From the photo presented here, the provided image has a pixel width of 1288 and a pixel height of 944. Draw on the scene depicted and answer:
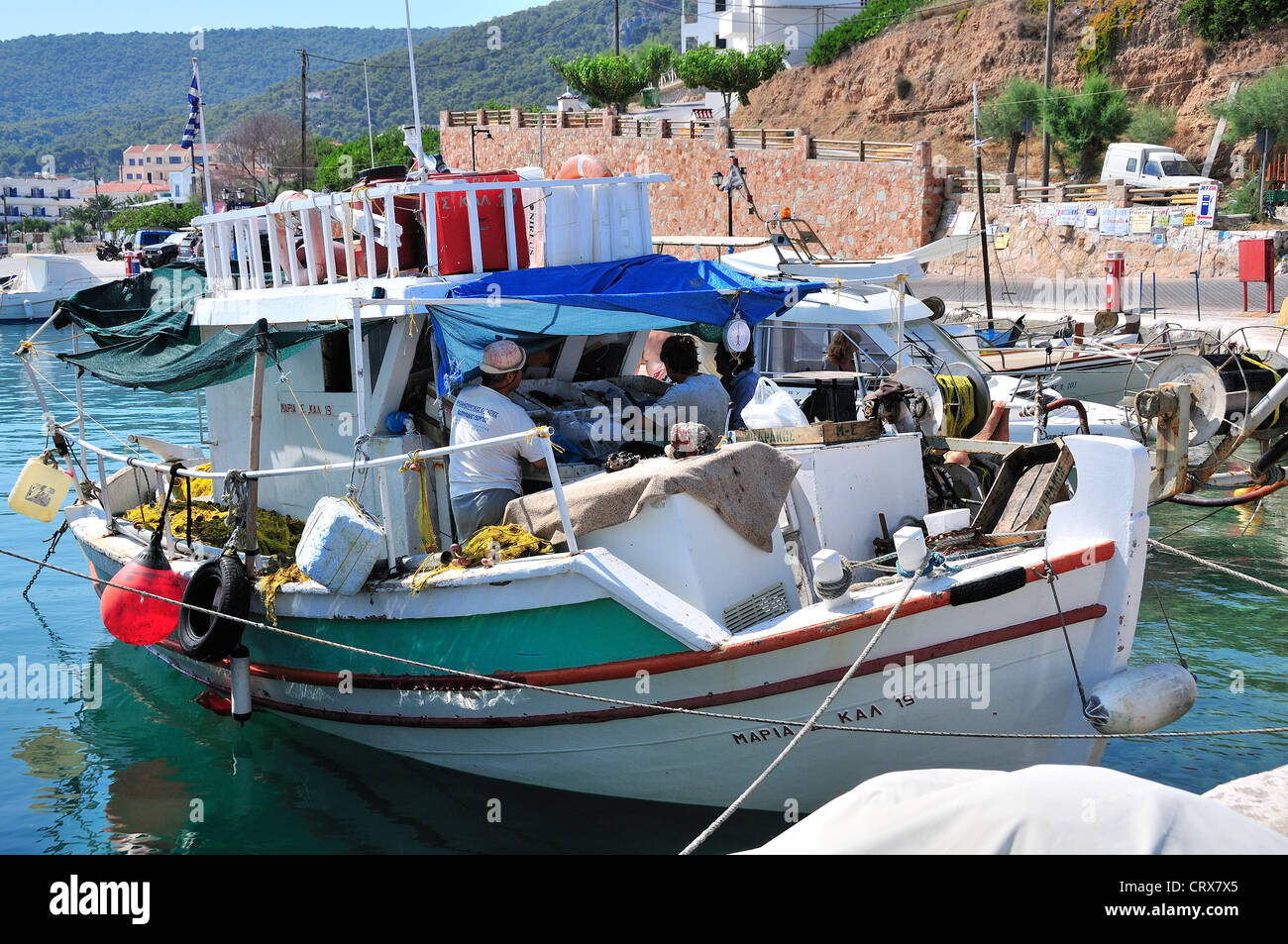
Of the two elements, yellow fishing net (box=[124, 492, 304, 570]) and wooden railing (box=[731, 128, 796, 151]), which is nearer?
yellow fishing net (box=[124, 492, 304, 570])

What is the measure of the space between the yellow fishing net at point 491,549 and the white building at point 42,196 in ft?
461

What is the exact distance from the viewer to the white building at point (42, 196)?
133750 millimetres

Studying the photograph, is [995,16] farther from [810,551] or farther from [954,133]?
[810,551]

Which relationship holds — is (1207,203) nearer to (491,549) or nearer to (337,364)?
(337,364)

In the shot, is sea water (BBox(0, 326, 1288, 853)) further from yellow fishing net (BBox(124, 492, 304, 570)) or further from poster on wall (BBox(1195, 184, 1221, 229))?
poster on wall (BBox(1195, 184, 1221, 229))

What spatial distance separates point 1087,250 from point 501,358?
30152 mm

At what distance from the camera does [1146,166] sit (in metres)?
35.4

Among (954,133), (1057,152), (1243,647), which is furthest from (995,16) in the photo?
(1243,647)

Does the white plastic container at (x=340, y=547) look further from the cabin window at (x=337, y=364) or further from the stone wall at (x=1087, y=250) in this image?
the stone wall at (x=1087, y=250)

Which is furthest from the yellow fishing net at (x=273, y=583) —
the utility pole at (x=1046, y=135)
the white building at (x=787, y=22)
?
the white building at (x=787, y=22)

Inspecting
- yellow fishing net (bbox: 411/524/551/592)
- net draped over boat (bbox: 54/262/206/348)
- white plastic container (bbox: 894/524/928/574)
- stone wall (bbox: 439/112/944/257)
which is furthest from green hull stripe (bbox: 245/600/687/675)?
stone wall (bbox: 439/112/944/257)

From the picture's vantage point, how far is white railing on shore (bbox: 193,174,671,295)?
7.04m

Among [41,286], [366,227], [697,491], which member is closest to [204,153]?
[366,227]

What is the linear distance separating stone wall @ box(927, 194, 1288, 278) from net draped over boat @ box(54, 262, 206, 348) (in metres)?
23.0
